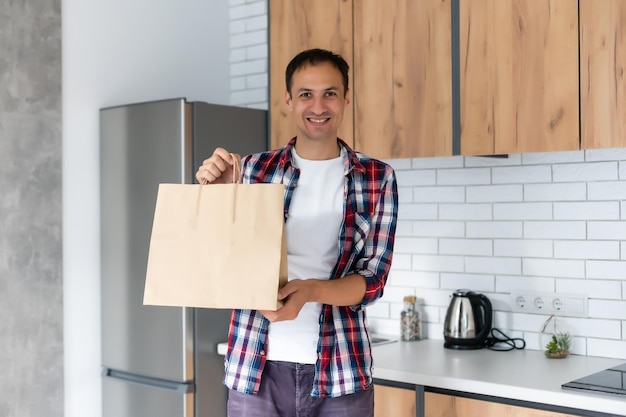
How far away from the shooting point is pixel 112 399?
132 inches

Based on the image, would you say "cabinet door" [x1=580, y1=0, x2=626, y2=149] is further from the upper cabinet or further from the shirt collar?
the shirt collar

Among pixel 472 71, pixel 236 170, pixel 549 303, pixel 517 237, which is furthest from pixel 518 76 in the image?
pixel 236 170

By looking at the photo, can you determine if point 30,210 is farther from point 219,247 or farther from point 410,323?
point 219,247

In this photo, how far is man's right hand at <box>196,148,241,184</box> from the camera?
1.85 metres

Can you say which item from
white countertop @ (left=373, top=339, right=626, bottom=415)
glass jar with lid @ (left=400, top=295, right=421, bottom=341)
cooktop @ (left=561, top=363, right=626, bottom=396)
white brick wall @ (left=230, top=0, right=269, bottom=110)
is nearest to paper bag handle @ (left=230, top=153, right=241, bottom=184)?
white countertop @ (left=373, top=339, right=626, bottom=415)

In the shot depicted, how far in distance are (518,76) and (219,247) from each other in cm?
142

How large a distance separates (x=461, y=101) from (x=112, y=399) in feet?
6.07

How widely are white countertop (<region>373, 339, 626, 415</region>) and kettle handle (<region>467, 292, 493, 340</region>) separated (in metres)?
0.06

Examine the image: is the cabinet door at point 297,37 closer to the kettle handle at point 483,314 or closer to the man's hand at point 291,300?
the kettle handle at point 483,314

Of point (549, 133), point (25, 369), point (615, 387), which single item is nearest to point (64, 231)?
point (25, 369)

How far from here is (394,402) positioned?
8.71 ft

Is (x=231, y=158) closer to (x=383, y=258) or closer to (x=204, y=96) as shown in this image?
(x=383, y=258)

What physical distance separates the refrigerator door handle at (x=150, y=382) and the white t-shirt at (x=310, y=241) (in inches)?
51.8

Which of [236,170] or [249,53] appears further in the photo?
[249,53]
